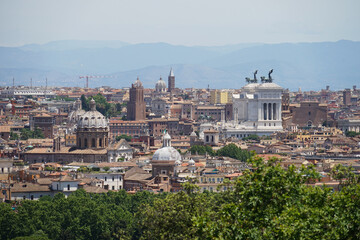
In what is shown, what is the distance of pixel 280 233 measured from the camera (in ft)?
112

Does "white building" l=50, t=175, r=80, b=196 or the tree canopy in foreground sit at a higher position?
the tree canopy in foreground

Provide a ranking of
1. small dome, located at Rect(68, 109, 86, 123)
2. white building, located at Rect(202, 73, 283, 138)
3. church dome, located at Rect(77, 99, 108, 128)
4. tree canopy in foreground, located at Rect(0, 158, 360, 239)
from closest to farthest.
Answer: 1. tree canopy in foreground, located at Rect(0, 158, 360, 239)
2. church dome, located at Rect(77, 99, 108, 128)
3. white building, located at Rect(202, 73, 283, 138)
4. small dome, located at Rect(68, 109, 86, 123)

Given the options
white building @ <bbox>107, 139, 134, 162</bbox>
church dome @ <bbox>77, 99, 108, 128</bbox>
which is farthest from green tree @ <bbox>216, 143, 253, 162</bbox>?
church dome @ <bbox>77, 99, 108, 128</bbox>

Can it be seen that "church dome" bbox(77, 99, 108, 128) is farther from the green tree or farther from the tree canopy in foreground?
the tree canopy in foreground

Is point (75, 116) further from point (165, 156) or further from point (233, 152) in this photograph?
point (165, 156)

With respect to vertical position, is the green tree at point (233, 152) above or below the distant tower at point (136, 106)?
below

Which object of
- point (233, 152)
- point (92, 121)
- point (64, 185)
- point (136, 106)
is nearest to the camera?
point (64, 185)

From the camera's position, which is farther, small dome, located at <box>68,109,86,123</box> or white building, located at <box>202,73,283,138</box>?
small dome, located at <box>68,109,86,123</box>

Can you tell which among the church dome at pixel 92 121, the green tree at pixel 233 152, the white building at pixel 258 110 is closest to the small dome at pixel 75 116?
the white building at pixel 258 110

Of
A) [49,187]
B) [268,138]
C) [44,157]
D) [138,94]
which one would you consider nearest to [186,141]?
[268,138]

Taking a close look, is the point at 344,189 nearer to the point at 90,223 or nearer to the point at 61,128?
the point at 90,223

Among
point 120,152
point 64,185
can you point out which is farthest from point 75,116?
point 64,185

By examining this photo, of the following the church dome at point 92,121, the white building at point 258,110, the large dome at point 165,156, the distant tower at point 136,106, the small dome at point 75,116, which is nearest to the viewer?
the large dome at point 165,156

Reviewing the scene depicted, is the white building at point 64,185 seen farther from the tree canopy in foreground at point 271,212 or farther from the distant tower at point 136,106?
the distant tower at point 136,106
